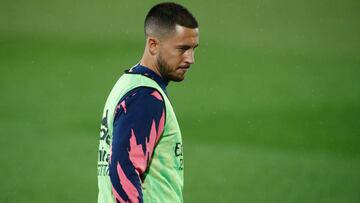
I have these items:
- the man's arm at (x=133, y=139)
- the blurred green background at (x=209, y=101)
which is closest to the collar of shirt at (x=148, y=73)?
the man's arm at (x=133, y=139)

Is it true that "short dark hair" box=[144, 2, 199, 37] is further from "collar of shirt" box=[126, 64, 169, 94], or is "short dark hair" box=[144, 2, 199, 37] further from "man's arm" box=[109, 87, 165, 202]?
"man's arm" box=[109, 87, 165, 202]

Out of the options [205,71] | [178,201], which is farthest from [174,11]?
[205,71]

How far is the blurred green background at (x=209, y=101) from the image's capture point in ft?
12.8

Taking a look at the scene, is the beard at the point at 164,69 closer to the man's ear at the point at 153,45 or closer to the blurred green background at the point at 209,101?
the man's ear at the point at 153,45

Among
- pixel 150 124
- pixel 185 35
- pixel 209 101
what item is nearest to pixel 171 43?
pixel 185 35

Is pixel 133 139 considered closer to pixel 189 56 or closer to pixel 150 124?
pixel 150 124

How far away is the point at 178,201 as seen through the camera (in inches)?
74.1

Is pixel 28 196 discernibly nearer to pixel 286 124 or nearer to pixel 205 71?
pixel 205 71

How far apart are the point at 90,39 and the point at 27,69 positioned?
382 millimetres

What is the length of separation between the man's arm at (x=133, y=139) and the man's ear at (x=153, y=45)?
18 centimetres

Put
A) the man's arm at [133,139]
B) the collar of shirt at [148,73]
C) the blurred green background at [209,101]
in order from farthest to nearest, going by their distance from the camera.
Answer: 1. the blurred green background at [209,101]
2. the collar of shirt at [148,73]
3. the man's arm at [133,139]

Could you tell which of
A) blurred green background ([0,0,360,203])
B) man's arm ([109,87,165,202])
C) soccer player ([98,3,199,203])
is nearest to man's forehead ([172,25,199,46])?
soccer player ([98,3,199,203])

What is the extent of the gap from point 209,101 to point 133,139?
2260 mm

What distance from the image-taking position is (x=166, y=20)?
195 cm
